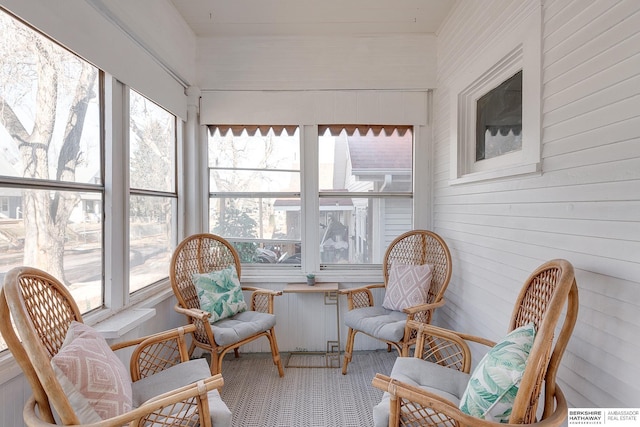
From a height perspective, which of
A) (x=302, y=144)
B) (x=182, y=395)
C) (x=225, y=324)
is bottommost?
(x=225, y=324)

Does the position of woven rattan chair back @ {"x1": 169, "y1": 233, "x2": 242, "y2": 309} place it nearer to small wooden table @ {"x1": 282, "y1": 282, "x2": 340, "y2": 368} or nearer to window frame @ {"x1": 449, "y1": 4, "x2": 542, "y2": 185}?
small wooden table @ {"x1": 282, "y1": 282, "x2": 340, "y2": 368}

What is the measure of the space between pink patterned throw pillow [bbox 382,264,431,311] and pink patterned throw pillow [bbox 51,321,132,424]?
187 centimetres

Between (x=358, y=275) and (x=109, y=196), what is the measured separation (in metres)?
2.05

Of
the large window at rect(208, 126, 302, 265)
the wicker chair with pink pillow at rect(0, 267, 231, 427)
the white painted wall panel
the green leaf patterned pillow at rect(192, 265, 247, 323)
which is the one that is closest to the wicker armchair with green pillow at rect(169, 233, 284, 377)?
the green leaf patterned pillow at rect(192, 265, 247, 323)

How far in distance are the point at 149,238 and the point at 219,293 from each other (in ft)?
2.15

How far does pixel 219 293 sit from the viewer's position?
2490 mm

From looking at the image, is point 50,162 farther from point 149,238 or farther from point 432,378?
point 432,378

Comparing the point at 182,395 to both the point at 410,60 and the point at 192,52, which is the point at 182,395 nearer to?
the point at 192,52

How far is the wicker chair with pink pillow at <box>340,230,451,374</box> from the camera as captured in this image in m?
2.25

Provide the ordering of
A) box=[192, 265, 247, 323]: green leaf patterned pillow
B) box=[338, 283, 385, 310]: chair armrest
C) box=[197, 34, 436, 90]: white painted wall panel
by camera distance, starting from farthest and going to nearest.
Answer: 1. box=[197, 34, 436, 90]: white painted wall panel
2. box=[338, 283, 385, 310]: chair armrest
3. box=[192, 265, 247, 323]: green leaf patterned pillow

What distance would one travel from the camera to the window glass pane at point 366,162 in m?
3.04

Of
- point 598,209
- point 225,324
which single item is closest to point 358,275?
point 225,324

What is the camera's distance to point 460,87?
2.46 m

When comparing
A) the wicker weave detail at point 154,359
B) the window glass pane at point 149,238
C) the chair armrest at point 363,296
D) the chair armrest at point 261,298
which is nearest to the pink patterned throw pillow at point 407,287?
the chair armrest at point 363,296
